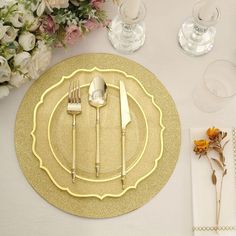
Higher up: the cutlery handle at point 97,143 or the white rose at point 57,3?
the white rose at point 57,3

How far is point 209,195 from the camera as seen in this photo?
958mm

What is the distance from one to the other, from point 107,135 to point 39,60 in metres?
0.22

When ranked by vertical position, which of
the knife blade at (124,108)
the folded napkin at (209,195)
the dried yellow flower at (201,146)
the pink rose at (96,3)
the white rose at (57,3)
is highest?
the pink rose at (96,3)

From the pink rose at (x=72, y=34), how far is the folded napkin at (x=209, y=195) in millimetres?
327

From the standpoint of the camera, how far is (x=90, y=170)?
0.94 meters

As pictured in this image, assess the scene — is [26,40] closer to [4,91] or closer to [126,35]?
[4,91]

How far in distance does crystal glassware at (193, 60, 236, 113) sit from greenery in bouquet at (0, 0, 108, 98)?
27 cm

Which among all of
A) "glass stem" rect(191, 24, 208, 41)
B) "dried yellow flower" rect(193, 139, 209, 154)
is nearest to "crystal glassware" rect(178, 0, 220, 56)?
"glass stem" rect(191, 24, 208, 41)

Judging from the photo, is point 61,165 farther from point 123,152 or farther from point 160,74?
point 160,74

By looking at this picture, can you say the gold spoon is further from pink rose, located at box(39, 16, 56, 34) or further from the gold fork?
pink rose, located at box(39, 16, 56, 34)

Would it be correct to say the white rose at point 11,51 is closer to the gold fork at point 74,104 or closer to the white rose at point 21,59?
the white rose at point 21,59

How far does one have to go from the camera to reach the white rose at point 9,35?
0.87 metres

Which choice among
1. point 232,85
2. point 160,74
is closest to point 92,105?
point 160,74

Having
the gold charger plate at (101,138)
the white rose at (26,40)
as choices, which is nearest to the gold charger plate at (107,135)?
the gold charger plate at (101,138)
